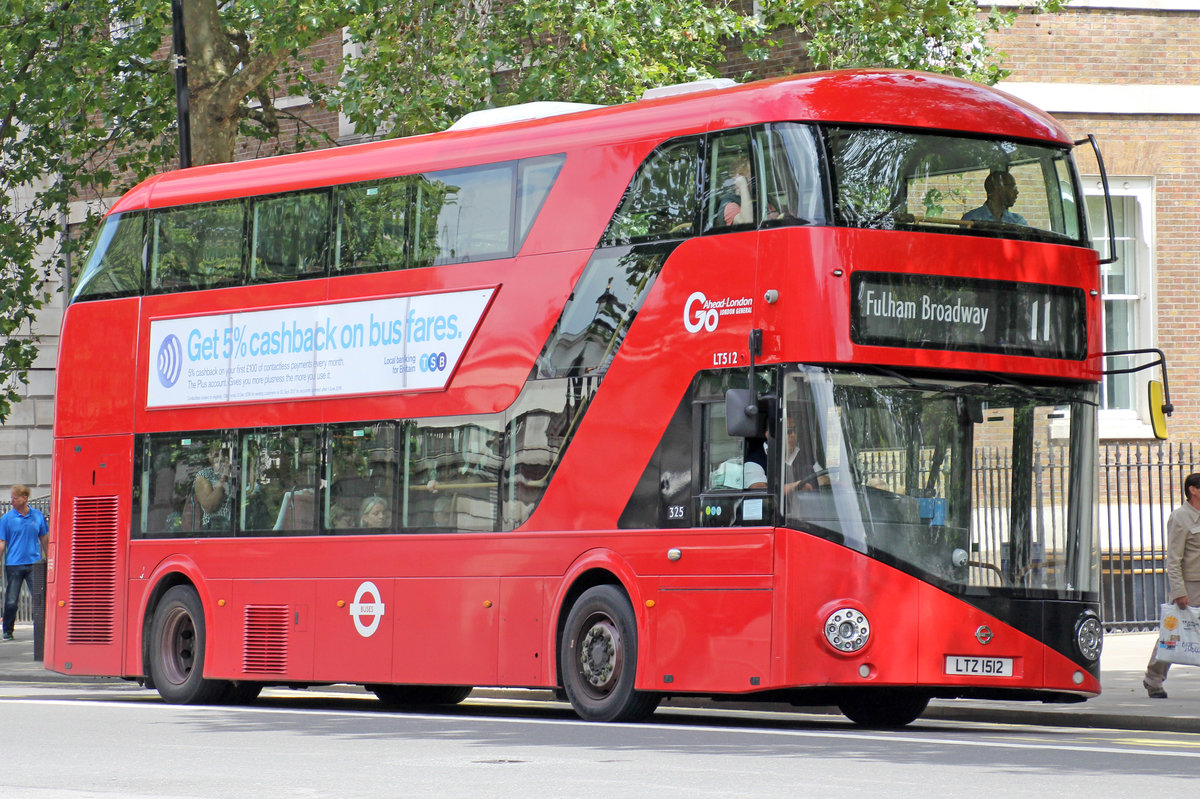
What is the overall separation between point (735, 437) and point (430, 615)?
3286 millimetres

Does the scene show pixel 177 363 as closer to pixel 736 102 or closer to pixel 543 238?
pixel 543 238

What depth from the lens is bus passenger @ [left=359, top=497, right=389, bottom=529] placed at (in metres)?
15.4

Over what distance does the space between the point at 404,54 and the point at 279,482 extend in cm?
586

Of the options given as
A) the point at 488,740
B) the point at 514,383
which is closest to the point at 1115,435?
the point at 514,383

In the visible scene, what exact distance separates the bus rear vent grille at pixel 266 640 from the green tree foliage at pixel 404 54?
5.69 metres

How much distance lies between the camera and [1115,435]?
2155 centimetres

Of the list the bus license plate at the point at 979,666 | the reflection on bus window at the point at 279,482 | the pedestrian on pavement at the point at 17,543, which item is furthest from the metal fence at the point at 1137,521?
the pedestrian on pavement at the point at 17,543

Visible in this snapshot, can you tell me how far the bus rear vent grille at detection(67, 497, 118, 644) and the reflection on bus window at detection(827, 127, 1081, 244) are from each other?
7897 mm

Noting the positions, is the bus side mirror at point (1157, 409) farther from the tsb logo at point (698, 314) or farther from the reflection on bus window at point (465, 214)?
the reflection on bus window at point (465, 214)

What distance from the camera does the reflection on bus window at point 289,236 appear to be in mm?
16094

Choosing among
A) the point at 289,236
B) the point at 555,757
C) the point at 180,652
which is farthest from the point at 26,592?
the point at 555,757

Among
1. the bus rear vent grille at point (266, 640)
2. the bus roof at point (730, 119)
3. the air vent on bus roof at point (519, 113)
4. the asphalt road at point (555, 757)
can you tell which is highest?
the air vent on bus roof at point (519, 113)

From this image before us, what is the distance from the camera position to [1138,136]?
21719mm

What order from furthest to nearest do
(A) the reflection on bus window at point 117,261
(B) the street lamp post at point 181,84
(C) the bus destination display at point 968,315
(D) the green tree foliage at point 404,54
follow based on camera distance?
(B) the street lamp post at point 181,84 < (D) the green tree foliage at point 404,54 < (A) the reflection on bus window at point 117,261 < (C) the bus destination display at point 968,315
